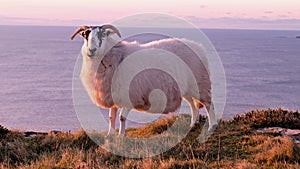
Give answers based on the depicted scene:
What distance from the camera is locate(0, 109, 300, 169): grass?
6.57 meters

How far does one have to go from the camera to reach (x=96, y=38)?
848cm

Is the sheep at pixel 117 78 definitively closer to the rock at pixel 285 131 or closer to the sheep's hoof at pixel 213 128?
the sheep's hoof at pixel 213 128

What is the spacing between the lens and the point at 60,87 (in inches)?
1822

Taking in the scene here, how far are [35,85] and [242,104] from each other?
22181mm

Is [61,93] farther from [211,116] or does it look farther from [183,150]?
[183,150]

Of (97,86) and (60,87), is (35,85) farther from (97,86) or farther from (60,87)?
(97,86)

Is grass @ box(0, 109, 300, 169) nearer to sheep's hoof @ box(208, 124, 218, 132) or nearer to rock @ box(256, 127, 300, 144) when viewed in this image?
sheep's hoof @ box(208, 124, 218, 132)

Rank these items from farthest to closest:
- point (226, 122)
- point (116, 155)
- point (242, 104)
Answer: point (242, 104), point (226, 122), point (116, 155)

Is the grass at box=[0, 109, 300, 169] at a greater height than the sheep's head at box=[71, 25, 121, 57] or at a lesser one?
lesser

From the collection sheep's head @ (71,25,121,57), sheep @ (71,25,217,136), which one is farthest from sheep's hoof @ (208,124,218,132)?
sheep's head @ (71,25,121,57)

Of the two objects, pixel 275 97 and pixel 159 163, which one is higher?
pixel 159 163

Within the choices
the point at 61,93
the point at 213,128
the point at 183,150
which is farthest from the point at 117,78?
the point at 61,93

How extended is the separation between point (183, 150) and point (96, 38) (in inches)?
105

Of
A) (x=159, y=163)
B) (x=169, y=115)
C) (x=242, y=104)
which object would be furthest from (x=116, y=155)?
(x=242, y=104)
